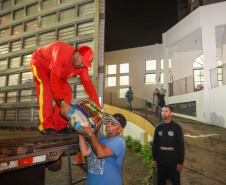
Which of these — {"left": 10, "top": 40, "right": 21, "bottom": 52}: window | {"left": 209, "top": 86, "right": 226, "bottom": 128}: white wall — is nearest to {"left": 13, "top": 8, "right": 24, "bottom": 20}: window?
{"left": 10, "top": 40, "right": 21, "bottom": 52}: window

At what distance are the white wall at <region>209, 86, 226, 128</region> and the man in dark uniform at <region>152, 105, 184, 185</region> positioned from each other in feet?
24.8

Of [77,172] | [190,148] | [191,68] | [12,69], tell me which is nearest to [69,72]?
[12,69]

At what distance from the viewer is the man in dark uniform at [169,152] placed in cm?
379

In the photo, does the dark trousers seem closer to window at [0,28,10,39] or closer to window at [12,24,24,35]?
window at [12,24,24,35]

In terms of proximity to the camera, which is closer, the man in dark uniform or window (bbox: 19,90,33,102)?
the man in dark uniform

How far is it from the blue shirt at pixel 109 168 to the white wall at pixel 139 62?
1635 centimetres

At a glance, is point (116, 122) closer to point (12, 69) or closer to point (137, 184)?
point (137, 184)

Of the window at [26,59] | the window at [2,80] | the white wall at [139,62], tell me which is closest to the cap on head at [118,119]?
the window at [26,59]

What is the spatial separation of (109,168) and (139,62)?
1781 centimetres

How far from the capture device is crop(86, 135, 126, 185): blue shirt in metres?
2.15

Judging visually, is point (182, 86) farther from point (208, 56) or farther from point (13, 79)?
point (13, 79)

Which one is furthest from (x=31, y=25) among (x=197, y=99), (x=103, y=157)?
(x=197, y=99)

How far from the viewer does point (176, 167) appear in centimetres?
379

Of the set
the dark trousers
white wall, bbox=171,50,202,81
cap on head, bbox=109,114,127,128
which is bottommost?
the dark trousers
